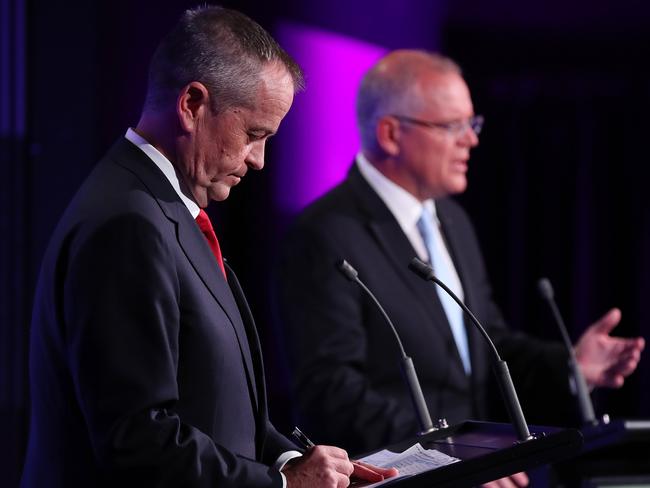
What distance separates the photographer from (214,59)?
1760mm

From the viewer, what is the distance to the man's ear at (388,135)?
10.3 feet

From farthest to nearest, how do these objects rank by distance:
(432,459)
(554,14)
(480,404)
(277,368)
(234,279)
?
(554,14), (277,368), (480,404), (234,279), (432,459)

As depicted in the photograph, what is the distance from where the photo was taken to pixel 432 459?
5.65ft

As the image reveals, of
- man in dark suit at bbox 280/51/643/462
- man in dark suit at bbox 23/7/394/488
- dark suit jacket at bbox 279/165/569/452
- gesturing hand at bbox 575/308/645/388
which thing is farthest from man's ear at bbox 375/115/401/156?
man in dark suit at bbox 23/7/394/488

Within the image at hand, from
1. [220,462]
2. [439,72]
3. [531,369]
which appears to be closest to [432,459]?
[220,462]

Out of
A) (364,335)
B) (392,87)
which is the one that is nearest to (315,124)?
(392,87)

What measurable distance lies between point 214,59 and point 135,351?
521 mm

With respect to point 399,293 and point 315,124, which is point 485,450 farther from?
point 315,124

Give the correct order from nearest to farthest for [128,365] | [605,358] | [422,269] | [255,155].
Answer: [128,365] < [255,155] < [422,269] < [605,358]

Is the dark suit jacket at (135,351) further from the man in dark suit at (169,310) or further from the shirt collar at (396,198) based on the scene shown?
the shirt collar at (396,198)

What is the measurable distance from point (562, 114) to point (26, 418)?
3.37 meters

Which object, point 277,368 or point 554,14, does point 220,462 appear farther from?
point 554,14

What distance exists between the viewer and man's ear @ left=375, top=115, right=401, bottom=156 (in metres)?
3.13

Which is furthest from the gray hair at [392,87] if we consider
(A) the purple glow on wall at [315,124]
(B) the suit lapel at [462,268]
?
(A) the purple glow on wall at [315,124]
